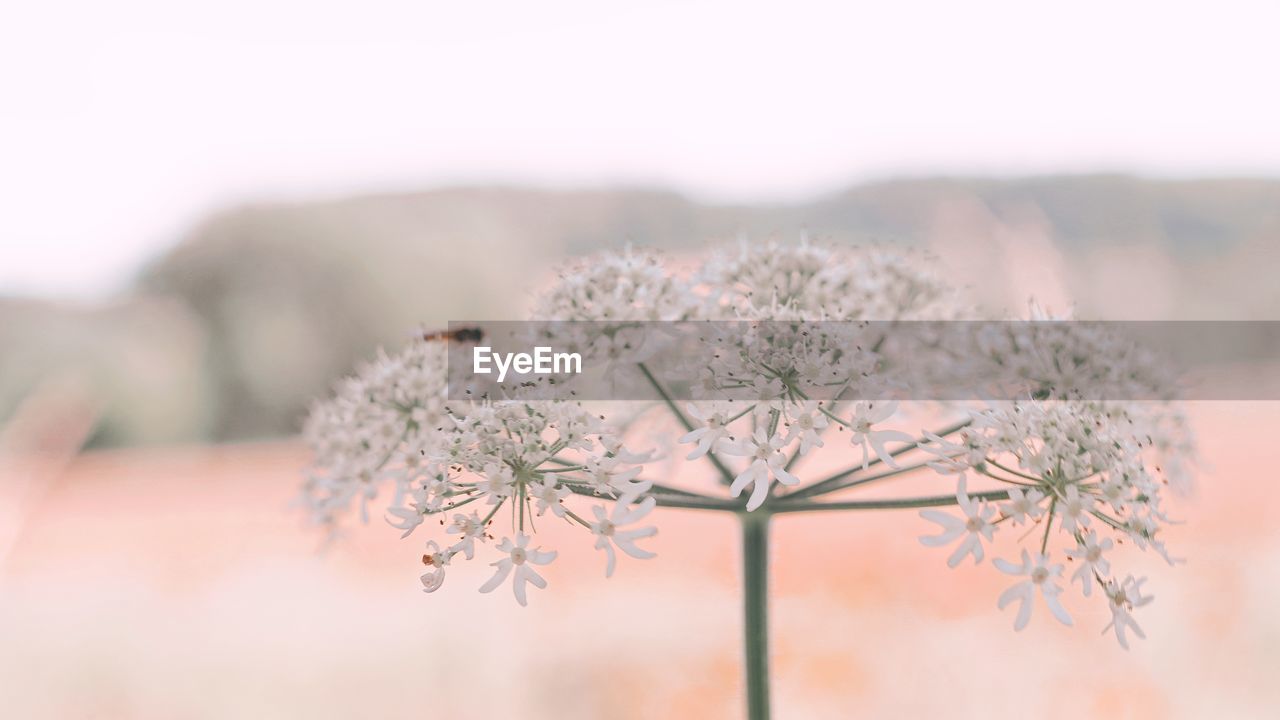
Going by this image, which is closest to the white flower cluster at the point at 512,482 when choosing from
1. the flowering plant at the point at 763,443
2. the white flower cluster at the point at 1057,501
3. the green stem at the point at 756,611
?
the flowering plant at the point at 763,443

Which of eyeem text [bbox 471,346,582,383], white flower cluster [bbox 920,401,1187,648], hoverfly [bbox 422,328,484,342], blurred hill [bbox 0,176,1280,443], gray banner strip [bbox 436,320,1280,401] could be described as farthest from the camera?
blurred hill [bbox 0,176,1280,443]

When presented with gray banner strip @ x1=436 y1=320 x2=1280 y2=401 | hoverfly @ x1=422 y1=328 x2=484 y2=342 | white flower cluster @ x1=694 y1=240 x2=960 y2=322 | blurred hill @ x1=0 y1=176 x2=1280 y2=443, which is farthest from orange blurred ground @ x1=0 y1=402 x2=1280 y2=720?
blurred hill @ x1=0 y1=176 x2=1280 y2=443

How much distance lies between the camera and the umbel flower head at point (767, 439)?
1050 mm

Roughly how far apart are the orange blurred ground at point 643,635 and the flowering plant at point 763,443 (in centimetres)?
242

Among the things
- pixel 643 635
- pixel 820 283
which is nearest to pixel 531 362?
pixel 820 283

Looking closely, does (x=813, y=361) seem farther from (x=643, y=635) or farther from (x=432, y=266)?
(x=432, y=266)

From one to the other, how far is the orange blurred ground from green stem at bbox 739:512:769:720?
251cm

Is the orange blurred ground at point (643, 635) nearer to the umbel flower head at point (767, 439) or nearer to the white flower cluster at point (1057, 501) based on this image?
the umbel flower head at point (767, 439)

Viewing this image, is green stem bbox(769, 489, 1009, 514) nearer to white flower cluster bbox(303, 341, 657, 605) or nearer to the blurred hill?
white flower cluster bbox(303, 341, 657, 605)

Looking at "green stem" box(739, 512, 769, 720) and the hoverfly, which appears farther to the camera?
the hoverfly

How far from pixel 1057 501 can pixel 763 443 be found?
0.41 m

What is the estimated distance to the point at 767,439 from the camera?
110 cm

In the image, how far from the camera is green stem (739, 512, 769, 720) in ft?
4.12

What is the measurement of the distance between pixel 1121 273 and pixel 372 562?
1473 centimetres
